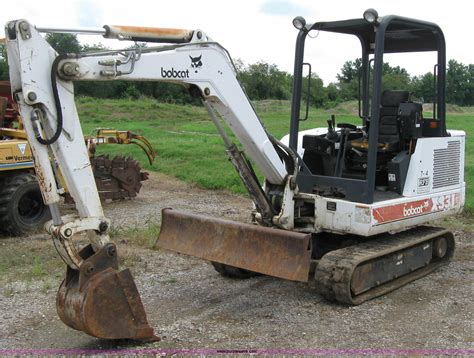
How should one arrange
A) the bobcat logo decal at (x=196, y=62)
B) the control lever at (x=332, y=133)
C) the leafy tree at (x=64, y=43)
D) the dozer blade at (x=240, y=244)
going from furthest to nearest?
the leafy tree at (x=64, y=43) < the control lever at (x=332, y=133) < the dozer blade at (x=240, y=244) < the bobcat logo decal at (x=196, y=62)

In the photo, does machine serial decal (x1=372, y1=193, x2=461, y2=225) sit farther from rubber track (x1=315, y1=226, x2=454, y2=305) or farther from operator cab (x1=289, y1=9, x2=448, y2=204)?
rubber track (x1=315, y1=226, x2=454, y2=305)

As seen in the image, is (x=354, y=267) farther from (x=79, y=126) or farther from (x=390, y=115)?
(x=79, y=126)

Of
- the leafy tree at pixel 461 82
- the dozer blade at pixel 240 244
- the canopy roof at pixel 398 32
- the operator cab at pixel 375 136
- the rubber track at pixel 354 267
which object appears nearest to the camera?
the dozer blade at pixel 240 244

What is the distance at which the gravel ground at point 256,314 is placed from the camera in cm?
523

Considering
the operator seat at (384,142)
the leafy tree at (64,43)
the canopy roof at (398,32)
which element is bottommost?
the operator seat at (384,142)

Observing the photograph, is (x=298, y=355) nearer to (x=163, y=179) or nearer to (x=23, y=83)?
(x=23, y=83)

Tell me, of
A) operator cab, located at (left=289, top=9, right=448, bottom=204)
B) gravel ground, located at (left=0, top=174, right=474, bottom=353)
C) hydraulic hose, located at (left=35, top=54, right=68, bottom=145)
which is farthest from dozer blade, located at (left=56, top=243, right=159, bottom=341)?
operator cab, located at (left=289, top=9, right=448, bottom=204)

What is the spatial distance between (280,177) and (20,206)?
4.69m

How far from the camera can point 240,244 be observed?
6215 mm

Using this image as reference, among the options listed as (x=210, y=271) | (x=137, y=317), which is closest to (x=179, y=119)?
(x=210, y=271)

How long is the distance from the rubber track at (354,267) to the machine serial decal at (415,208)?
314 mm

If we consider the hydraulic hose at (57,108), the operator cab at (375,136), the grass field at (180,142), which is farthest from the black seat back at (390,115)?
the grass field at (180,142)

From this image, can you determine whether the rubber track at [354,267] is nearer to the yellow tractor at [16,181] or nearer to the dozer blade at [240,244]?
the dozer blade at [240,244]

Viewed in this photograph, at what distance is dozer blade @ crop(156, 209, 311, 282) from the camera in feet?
18.9
